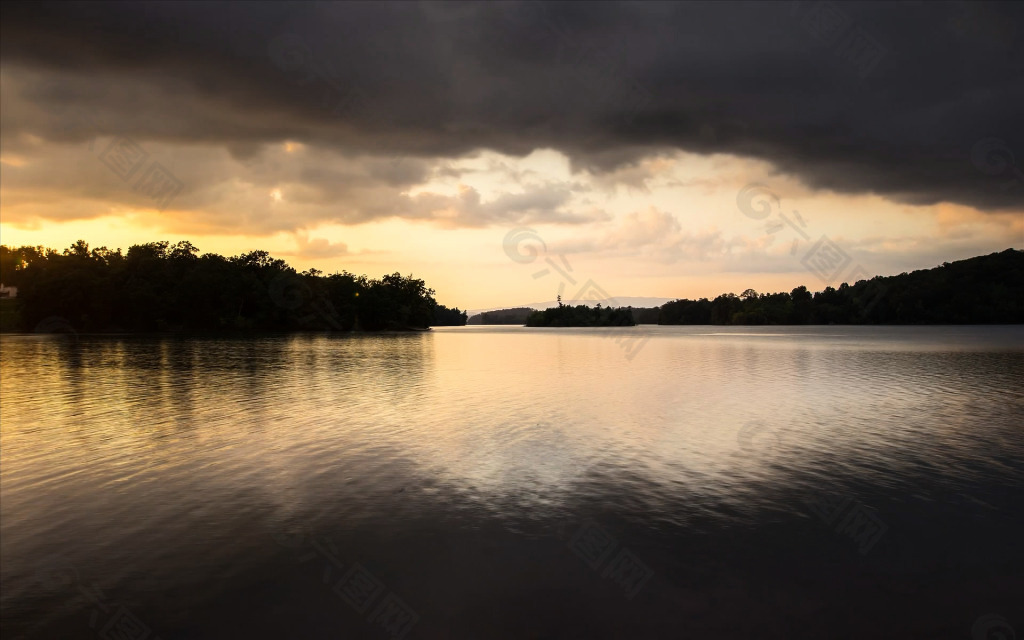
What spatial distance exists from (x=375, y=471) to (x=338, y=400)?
18579 mm

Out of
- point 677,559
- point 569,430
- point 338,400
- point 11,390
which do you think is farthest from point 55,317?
point 677,559

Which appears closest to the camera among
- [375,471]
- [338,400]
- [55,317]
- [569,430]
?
[375,471]

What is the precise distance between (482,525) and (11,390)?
45143 millimetres

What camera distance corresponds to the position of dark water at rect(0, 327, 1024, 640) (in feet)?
34.7

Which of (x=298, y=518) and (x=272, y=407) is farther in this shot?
(x=272, y=407)

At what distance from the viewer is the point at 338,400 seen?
37.5 meters

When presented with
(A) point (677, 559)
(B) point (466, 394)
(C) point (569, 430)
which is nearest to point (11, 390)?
(B) point (466, 394)

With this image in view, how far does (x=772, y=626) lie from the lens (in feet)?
33.2

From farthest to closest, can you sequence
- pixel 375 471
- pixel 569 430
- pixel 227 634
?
pixel 569 430 → pixel 375 471 → pixel 227 634

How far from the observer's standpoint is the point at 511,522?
15.1 m

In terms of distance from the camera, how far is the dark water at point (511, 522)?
416 inches

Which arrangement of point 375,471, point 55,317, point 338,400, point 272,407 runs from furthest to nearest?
point 55,317, point 338,400, point 272,407, point 375,471

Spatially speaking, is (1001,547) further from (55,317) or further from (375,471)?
(55,317)

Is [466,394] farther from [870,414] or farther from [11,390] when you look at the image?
[11,390]
